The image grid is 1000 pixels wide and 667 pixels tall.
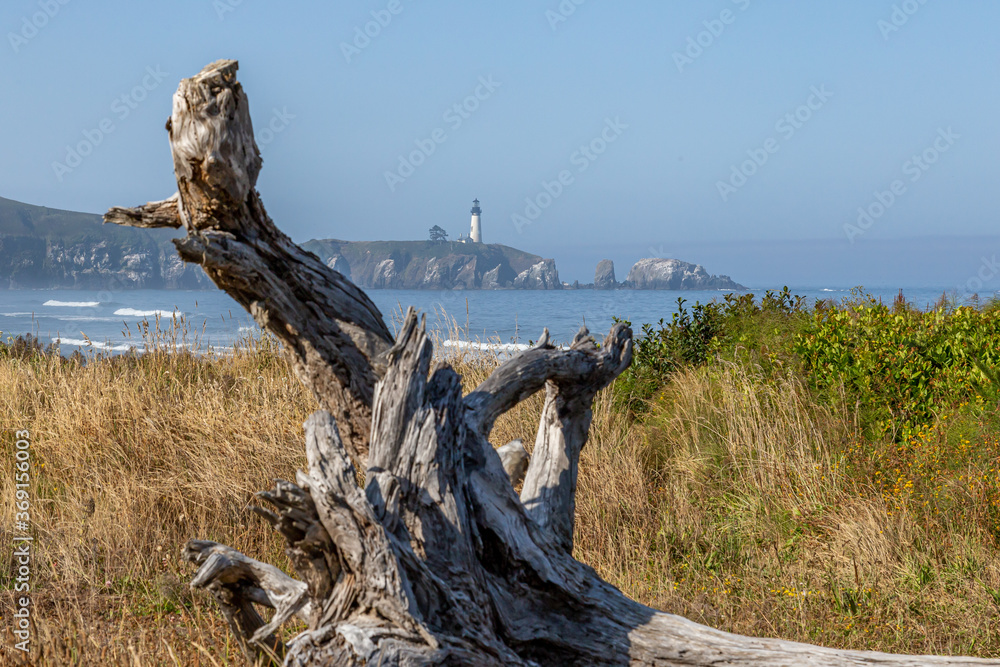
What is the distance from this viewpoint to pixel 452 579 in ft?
8.35

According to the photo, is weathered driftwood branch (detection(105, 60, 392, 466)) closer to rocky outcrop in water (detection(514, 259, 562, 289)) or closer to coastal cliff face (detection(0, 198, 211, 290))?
coastal cliff face (detection(0, 198, 211, 290))

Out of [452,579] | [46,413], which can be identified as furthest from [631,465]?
[46,413]

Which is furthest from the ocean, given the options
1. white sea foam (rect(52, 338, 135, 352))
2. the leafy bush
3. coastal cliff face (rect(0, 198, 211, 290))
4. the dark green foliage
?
coastal cliff face (rect(0, 198, 211, 290))

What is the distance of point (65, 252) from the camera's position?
86375 millimetres

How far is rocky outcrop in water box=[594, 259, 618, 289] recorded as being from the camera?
344 ft

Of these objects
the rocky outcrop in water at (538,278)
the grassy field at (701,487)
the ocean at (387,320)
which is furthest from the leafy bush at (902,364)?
the rocky outcrop in water at (538,278)

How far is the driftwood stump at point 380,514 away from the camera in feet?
7.32

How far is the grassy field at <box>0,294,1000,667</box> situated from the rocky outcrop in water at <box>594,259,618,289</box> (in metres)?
97.6

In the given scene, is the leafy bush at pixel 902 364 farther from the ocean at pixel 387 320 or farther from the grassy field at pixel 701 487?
the ocean at pixel 387 320

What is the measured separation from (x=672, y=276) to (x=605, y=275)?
1832 cm

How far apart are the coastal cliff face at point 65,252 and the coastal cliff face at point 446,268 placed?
82.8 ft

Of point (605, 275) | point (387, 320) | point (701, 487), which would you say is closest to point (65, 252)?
point (605, 275)

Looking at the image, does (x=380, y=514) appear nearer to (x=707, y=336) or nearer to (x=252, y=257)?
(x=252, y=257)

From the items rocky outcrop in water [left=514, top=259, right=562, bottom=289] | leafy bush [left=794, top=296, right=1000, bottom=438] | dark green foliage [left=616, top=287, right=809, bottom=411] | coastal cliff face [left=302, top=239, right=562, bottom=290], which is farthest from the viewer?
rocky outcrop in water [left=514, top=259, right=562, bottom=289]
